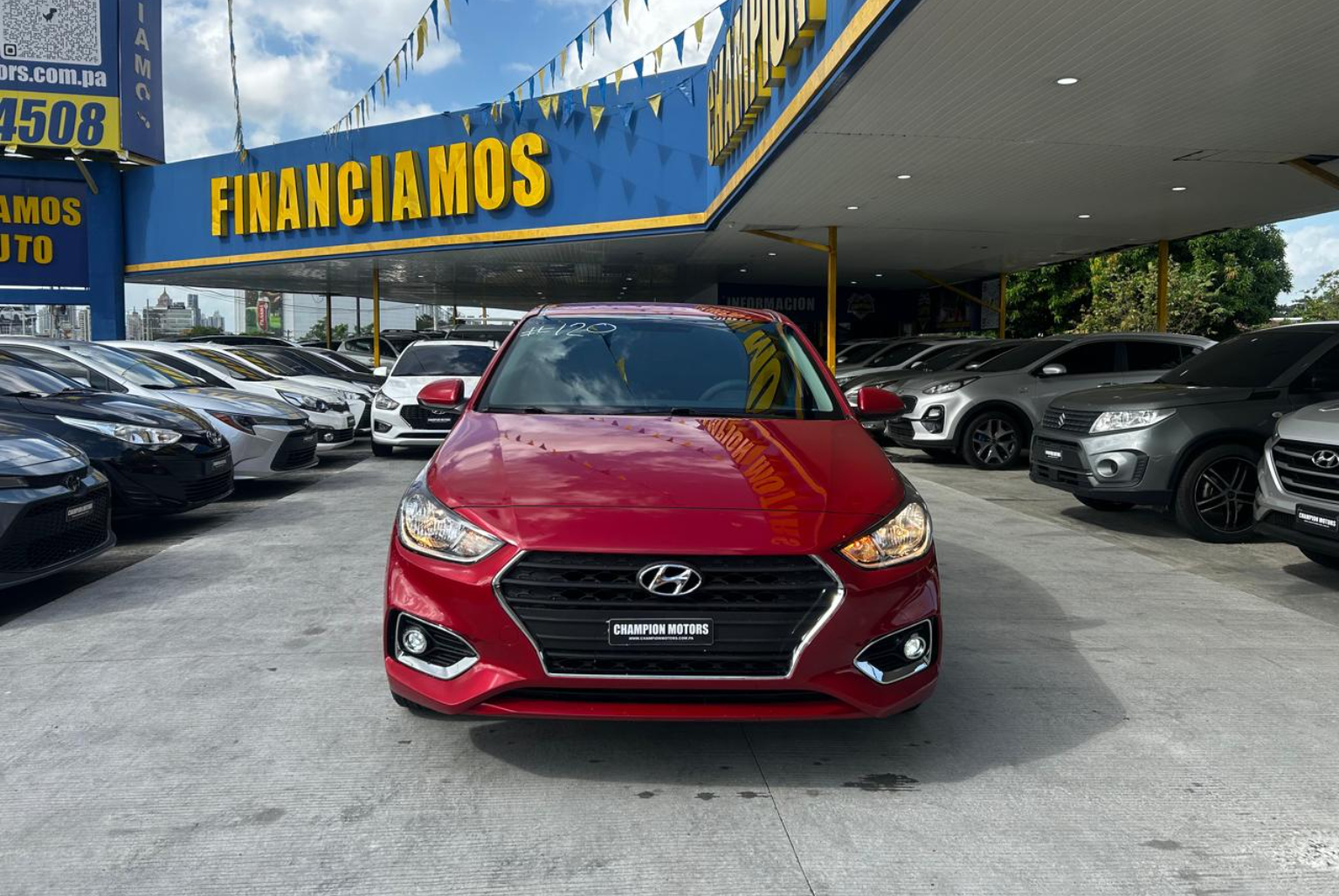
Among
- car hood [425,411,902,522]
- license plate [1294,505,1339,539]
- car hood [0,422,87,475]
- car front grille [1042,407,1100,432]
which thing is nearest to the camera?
car hood [425,411,902,522]

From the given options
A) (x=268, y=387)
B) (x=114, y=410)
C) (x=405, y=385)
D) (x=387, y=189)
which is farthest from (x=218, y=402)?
(x=387, y=189)

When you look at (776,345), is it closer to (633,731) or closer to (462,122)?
(633,731)

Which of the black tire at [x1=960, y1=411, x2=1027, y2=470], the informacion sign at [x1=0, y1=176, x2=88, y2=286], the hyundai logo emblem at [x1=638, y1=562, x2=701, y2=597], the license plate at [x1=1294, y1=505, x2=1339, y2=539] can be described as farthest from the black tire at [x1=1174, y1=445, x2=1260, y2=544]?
the informacion sign at [x1=0, y1=176, x2=88, y2=286]

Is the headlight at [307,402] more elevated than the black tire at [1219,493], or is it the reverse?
the headlight at [307,402]

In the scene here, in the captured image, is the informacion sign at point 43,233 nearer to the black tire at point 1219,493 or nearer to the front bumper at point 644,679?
the black tire at point 1219,493

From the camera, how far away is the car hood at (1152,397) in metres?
7.59

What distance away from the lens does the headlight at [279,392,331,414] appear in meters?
12.0

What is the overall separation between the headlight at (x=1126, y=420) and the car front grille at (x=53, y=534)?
671 centimetres

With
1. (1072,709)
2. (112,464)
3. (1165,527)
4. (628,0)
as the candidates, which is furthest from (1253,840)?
(628,0)

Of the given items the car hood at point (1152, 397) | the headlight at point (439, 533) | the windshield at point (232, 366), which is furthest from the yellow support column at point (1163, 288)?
the headlight at point (439, 533)

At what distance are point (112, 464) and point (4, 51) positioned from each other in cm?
2387

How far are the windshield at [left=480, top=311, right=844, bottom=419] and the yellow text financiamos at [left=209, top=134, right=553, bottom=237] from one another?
14.7 m

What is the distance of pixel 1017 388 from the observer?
39.1ft

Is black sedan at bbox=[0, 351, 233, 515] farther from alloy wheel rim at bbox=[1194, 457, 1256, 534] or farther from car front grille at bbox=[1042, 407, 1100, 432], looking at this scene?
alloy wheel rim at bbox=[1194, 457, 1256, 534]
